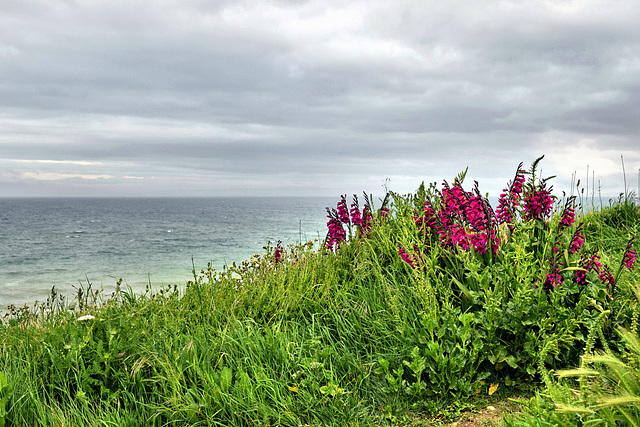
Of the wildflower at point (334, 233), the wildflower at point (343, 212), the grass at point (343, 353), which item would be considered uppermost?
the wildflower at point (343, 212)

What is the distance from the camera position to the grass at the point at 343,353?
2914mm


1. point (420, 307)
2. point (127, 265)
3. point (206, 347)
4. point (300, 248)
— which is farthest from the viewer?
point (127, 265)

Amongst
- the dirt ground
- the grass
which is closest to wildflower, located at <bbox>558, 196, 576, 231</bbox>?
Result: the grass

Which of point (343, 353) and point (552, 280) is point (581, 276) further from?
point (343, 353)

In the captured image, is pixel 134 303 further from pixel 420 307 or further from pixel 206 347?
pixel 420 307

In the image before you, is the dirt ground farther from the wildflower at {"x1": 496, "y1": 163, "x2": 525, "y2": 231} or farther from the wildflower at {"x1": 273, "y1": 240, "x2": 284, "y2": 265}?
the wildflower at {"x1": 273, "y1": 240, "x2": 284, "y2": 265}

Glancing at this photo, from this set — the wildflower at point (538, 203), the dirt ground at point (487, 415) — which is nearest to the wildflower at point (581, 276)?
the wildflower at point (538, 203)

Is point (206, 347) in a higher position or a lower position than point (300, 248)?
lower

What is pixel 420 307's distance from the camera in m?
3.77

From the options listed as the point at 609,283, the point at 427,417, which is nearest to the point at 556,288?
the point at 609,283

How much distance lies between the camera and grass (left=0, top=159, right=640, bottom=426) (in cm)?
291

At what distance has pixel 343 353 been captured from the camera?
3592 millimetres

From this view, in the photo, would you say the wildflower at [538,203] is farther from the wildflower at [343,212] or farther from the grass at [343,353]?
the wildflower at [343,212]

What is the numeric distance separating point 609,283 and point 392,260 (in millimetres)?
2062
